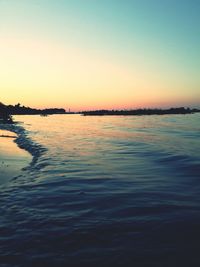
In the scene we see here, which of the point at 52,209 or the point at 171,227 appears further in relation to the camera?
the point at 52,209

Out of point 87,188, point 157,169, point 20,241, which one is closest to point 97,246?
point 20,241

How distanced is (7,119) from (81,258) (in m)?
78.5

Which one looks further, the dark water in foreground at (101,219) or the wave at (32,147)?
the wave at (32,147)

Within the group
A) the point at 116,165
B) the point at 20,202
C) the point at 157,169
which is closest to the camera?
the point at 20,202

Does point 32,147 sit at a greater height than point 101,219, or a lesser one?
lesser

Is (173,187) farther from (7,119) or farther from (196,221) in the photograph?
(7,119)

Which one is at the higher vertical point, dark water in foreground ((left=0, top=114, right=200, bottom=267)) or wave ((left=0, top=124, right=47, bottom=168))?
dark water in foreground ((left=0, top=114, right=200, bottom=267))

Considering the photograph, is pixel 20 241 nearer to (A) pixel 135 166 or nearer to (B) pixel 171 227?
(B) pixel 171 227

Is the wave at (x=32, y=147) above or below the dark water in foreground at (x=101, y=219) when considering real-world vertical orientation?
below

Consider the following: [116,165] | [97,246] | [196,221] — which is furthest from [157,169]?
[97,246]

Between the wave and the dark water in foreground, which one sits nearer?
the dark water in foreground

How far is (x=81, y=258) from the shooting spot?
5379 millimetres

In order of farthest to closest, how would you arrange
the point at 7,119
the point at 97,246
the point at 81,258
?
the point at 7,119 → the point at 97,246 → the point at 81,258

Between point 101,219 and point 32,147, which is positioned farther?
point 32,147
